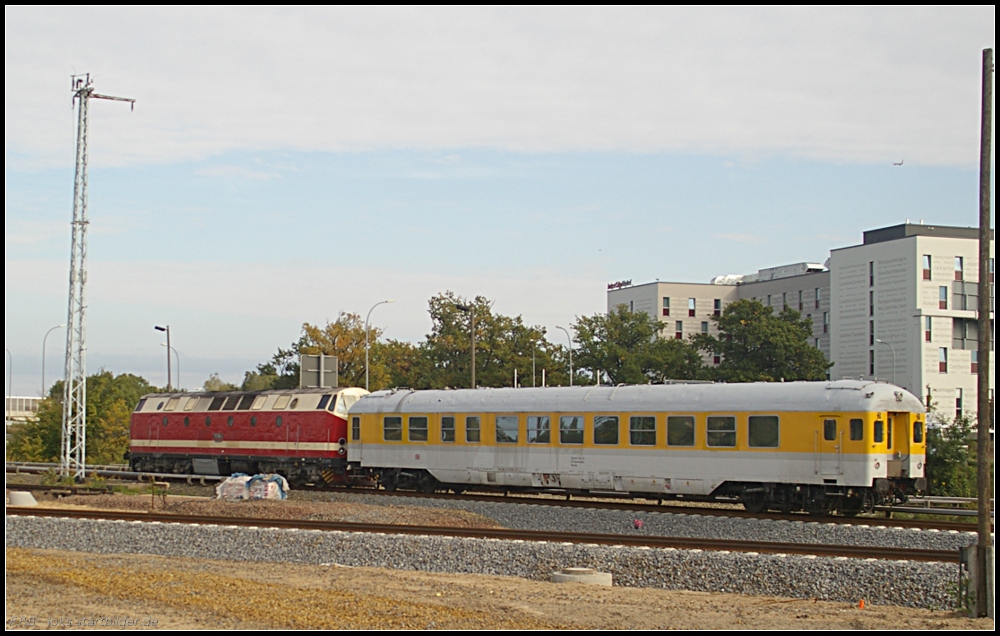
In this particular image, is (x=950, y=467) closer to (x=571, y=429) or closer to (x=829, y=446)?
(x=829, y=446)

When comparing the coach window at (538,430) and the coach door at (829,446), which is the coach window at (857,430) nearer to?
the coach door at (829,446)

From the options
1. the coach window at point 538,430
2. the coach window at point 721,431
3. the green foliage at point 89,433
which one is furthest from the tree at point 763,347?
the coach window at point 721,431

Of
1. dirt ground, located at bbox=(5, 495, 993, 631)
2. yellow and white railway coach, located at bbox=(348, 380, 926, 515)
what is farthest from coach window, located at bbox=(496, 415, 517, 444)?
dirt ground, located at bbox=(5, 495, 993, 631)

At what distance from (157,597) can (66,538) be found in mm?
8277

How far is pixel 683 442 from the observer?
84.9 ft

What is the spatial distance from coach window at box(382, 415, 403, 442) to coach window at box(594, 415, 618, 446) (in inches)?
274

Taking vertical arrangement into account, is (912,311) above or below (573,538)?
above

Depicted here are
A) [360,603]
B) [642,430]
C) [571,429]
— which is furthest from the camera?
[571,429]

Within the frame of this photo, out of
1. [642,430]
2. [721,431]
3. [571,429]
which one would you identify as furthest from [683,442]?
[571,429]

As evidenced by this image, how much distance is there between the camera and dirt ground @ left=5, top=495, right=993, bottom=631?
1230 cm

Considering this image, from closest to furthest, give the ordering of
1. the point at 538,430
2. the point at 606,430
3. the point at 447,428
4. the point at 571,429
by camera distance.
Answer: the point at 606,430 → the point at 571,429 → the point at 538,430 → the point at 447,428

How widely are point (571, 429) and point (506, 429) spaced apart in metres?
2.15

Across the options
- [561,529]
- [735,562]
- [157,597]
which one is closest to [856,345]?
[561,529]

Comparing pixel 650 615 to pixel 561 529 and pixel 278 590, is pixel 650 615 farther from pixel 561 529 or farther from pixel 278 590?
pixel 561 529
